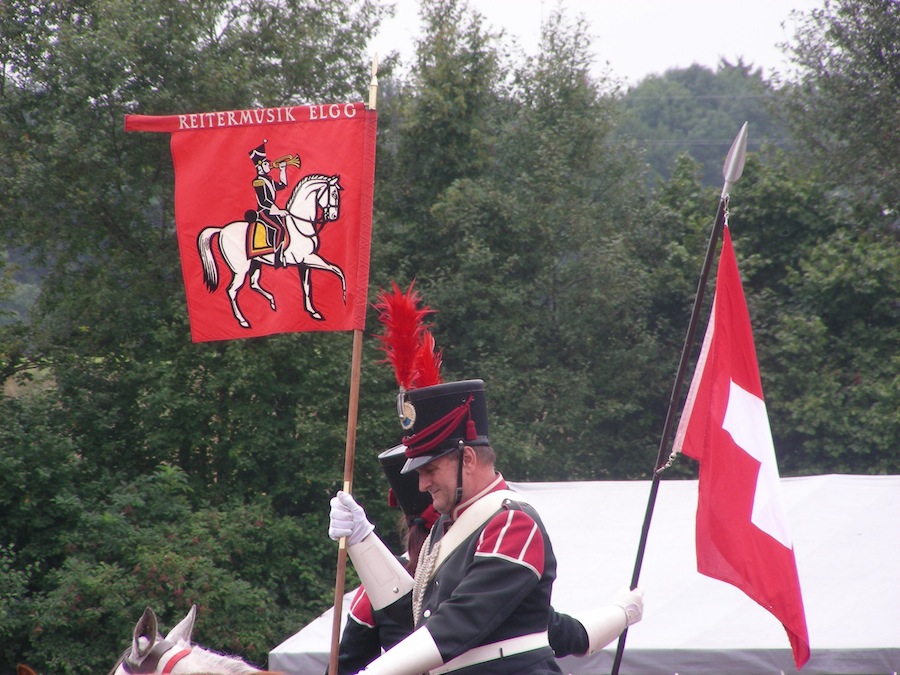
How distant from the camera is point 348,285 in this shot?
367 cm

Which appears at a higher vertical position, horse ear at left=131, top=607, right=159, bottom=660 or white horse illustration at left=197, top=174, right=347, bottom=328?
white horse illustration at left=197, top=174, right=347, bottom=328

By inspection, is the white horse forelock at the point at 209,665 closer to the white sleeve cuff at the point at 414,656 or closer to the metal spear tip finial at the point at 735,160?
the white sleeve cuff at the point at 414,656

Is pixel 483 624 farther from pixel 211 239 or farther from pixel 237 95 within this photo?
pixel 237 95

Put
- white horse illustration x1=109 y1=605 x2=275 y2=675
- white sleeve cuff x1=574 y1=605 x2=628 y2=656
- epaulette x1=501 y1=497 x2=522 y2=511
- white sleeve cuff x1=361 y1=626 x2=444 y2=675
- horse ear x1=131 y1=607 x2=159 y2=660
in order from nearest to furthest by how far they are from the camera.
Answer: white sleeve cuff x1=361 y1=626 x2=444 y2=675, epaulette x1=501 y1=497 x2=522 y2=511, white horse illustration x1=109 y1=605 x2=275 y2=675, horse ear x1=131 y1=607 x2=159 y2=660, white sleeve cuff x1=574 y1=605 x2=628 y2=656

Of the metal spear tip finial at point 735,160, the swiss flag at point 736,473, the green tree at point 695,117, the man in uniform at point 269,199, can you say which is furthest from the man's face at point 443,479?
the green tree at point 695,117

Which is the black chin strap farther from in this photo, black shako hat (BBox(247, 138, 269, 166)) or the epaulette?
black shako hat (BBox(247, 138, 269, 166))

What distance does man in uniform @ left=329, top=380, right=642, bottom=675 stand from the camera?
2686 mm

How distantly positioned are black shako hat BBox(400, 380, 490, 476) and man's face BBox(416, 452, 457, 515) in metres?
0.03

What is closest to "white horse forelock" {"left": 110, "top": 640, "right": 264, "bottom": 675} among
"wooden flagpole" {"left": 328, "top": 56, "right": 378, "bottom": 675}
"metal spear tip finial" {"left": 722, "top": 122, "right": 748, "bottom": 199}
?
"wooden flagpole" {"left": 328, "top": 56, "right": 378, "bottom": 675}

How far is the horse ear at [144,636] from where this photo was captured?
337cm

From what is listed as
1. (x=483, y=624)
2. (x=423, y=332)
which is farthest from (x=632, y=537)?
(x=483, y=624)

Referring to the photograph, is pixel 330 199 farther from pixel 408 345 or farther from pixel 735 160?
pixel 735 160

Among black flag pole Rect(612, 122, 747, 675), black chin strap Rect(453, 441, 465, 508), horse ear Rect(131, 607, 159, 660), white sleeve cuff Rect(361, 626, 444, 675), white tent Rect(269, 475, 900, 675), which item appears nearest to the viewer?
white sleeve cuff Rect(361, 626, 444, 675)

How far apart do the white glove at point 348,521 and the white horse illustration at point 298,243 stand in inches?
29.3
